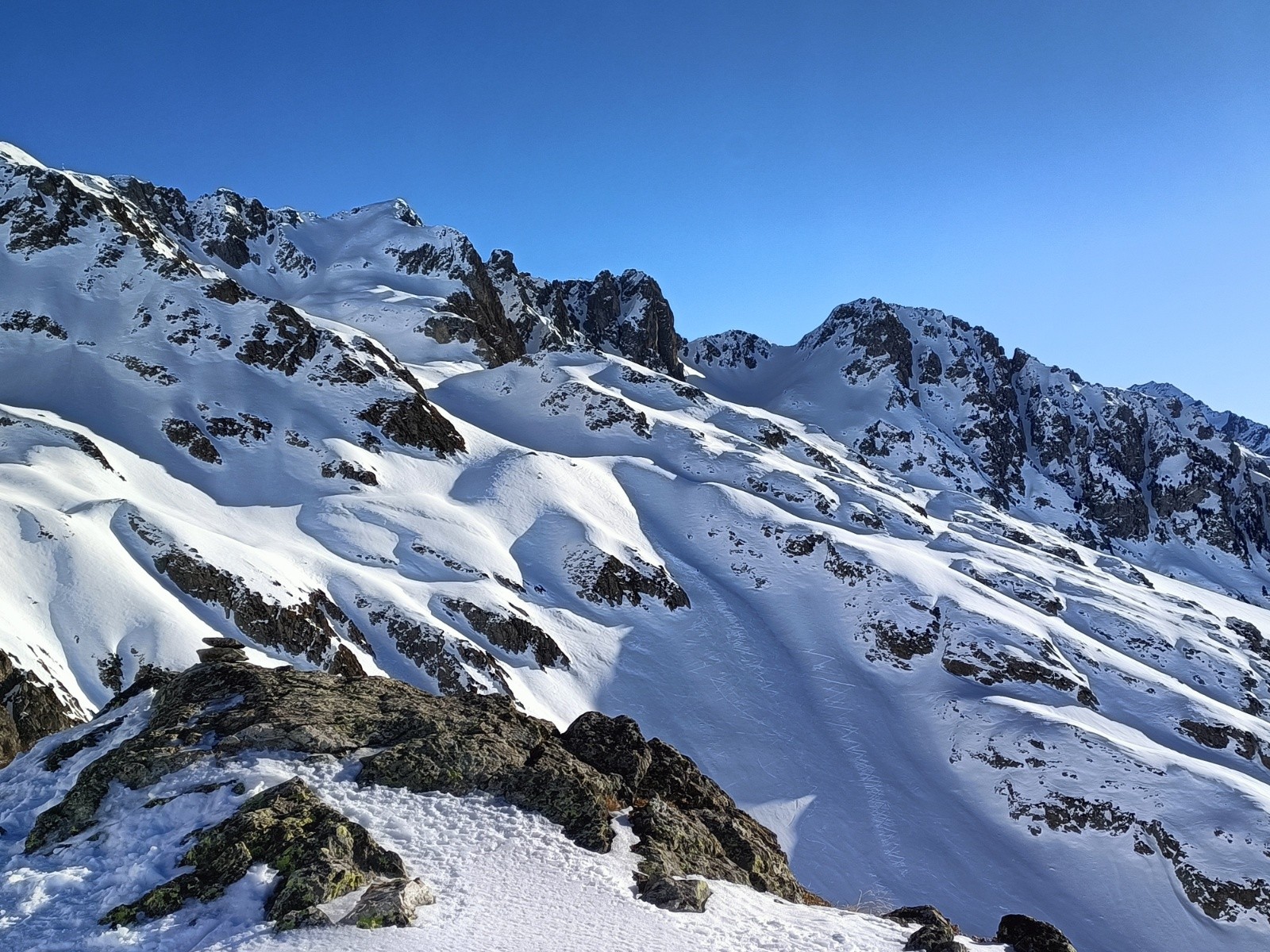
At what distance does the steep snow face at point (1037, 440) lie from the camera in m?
152

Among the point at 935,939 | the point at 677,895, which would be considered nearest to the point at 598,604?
the point at 677,895

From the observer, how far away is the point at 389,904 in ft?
32.0

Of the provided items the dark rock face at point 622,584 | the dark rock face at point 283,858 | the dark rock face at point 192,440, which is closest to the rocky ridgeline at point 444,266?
the dark rock face at point 192,440

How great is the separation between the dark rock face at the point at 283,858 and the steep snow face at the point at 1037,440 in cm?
14373

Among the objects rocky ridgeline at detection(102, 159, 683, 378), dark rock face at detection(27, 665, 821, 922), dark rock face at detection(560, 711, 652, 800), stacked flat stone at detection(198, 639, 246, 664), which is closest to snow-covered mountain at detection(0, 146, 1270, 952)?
dark rock face at detection(27, 665, 821, 922)

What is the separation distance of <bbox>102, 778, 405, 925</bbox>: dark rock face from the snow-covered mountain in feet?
1.51

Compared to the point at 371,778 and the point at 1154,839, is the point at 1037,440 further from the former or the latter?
the point at 371,778

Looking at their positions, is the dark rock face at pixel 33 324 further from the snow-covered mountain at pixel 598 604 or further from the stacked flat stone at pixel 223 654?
the stacked flat stone at pixel 223 654

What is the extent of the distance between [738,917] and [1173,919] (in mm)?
43724

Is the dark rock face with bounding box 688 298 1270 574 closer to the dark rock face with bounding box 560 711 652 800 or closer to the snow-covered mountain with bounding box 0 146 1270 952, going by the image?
the snow-covered mountain with bounding box 0 146 1270 952

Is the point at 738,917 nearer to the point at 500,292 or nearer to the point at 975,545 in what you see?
the point at 975,545

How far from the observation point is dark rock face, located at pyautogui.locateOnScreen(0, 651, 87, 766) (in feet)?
81.2

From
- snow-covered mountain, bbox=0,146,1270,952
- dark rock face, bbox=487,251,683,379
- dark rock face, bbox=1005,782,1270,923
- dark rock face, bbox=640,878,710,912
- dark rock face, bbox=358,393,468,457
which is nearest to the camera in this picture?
dark rock face, bbox=640,878,710,912

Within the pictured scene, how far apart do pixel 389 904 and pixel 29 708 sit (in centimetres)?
2387
